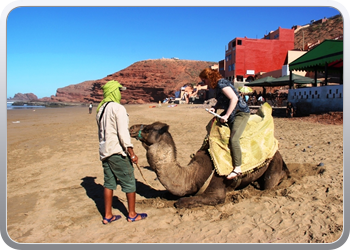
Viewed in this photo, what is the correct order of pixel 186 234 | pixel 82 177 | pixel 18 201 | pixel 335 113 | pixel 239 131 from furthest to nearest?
1. pixel 335 113
2. pixel 82 177
3. pixel 18 201
4. pixel 239 131
5. pixel 186 234

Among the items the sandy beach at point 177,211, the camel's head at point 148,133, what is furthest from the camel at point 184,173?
the sandy beach at point 177,211

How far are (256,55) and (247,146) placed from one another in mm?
48518

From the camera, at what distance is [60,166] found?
22.1ft

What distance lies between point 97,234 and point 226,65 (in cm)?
5253

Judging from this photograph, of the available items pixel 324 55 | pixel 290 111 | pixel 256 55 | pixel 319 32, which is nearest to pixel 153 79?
pixel 256 55

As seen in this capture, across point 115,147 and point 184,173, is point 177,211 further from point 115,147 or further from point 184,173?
point 115,147

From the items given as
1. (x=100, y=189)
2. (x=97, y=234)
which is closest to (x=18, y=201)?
(x=100, y=189)

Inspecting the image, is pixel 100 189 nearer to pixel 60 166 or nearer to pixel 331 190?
pixel 60 166

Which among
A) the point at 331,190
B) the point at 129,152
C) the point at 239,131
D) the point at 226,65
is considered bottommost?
the point at 331,190

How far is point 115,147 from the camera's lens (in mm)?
3396

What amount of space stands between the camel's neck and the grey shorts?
0.32 meters

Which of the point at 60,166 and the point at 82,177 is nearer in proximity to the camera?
the point at 82,177

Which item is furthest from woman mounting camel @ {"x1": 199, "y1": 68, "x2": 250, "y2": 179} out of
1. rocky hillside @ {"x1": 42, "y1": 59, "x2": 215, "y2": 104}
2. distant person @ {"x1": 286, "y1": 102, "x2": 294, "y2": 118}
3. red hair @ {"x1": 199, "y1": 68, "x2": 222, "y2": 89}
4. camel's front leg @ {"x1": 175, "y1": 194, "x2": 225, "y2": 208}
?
rocky hillside @ {"x1": 42, "y1": 59, "x2": 215, "y2": 104}

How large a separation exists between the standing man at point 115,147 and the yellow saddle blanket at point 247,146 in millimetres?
1270
